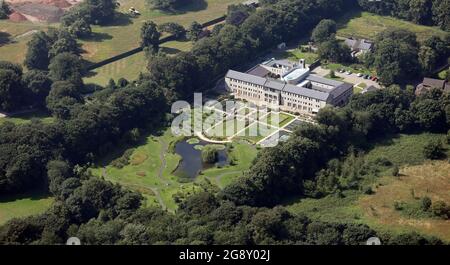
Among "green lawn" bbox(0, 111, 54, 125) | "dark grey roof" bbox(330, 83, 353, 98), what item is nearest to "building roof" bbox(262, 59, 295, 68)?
"dark grey roof" bbox(330, 83, 353, 98)

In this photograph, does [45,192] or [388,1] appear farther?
[388,1]

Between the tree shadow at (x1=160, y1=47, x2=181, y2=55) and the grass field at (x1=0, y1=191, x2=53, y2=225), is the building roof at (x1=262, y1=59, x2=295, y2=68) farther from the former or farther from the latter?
the grass field at (x1=0, y1=191, x2=53, y2=225)

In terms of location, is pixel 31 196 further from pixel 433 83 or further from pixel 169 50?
pixel 433 83

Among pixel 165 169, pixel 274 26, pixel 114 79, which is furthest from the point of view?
pixel 274 26

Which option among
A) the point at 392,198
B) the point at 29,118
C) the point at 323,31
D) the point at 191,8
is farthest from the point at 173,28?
the point at 392,198

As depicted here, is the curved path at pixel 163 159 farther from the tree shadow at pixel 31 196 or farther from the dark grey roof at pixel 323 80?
the dark grey roof at pixel 323 80

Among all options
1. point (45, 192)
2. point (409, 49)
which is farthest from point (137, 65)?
point (409, 49)

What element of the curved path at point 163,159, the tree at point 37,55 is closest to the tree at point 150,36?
the tree at point 37,55

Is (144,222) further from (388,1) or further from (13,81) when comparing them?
(388,1)
